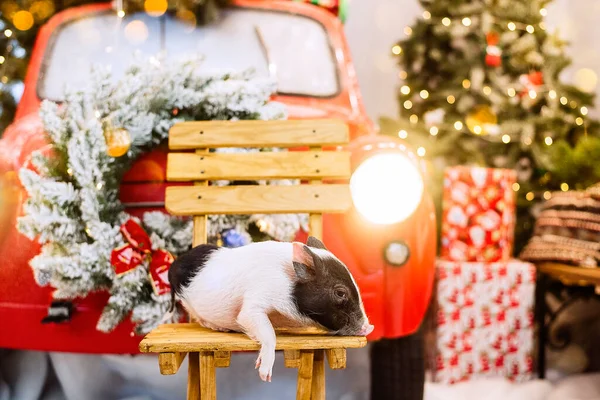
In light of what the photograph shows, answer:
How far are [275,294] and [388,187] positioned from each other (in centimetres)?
54

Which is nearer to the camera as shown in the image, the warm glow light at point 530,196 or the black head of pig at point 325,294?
the black head of pig at point 325,294

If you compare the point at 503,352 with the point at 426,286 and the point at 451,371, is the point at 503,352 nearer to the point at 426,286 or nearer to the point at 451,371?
the point at 451,371

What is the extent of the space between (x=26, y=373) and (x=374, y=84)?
108 inches

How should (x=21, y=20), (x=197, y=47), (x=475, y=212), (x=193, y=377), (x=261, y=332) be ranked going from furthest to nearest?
(x=21, y=20)
(x=475, y=212)
(x=197, y=47)
(x=193, y=377)
(x=261, y=332)

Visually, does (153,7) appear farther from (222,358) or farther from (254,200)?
(222,358)

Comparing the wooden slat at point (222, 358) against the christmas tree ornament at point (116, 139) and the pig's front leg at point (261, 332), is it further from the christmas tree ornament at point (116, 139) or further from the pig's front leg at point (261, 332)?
the christmas tree ornament at point (116, 139)

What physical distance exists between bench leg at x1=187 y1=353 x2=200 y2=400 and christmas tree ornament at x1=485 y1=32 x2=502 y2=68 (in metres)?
2.24

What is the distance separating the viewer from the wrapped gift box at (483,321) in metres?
2.10

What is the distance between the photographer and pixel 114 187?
4.56 feet

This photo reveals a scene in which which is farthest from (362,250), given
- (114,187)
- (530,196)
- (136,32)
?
(530,196)

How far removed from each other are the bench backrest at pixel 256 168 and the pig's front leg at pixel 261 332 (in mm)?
360

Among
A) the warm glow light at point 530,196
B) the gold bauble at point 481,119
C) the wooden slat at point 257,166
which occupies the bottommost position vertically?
the warm glow light at point 530,196

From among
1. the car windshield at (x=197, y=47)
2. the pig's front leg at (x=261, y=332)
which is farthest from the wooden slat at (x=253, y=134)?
the car windshield at (x=197, y=47)

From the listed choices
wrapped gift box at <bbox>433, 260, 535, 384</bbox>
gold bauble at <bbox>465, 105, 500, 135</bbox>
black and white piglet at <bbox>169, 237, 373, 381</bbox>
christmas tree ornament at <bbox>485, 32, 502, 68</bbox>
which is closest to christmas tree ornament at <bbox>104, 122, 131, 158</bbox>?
black and white piglet at <bbox>169, 237, 373, 381</bbox>
